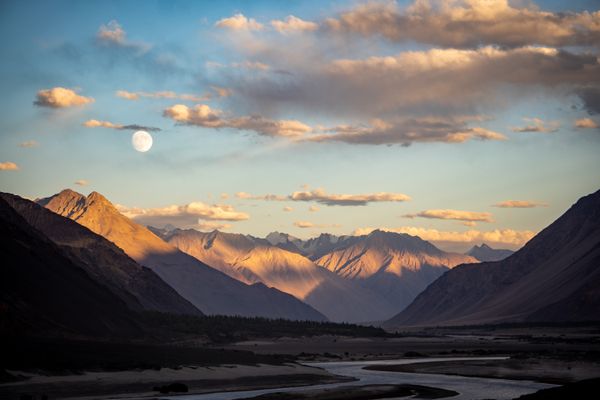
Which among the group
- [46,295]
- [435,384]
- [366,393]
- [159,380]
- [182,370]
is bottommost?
[435,384]

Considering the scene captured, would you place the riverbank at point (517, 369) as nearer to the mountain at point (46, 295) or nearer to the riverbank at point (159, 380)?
the riverbank at point (159, 380)

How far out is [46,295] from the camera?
414ft

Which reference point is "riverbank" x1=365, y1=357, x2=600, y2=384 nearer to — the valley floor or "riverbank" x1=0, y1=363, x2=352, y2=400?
the valley floor

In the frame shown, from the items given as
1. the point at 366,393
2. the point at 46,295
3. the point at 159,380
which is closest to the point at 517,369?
the point at 366,393

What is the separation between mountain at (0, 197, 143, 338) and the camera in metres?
113

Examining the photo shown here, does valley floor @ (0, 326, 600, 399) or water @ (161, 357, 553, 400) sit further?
water @ (161, 357, 553, 400)

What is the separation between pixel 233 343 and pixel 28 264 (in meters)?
54.4

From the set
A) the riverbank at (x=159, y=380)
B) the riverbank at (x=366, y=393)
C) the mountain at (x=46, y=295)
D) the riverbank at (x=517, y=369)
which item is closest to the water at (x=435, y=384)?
the riverbank at (x=366, y=393)

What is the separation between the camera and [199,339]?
6545 inches

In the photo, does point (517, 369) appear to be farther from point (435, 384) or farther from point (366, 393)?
point (366, 393)

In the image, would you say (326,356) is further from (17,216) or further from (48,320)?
(17,216)

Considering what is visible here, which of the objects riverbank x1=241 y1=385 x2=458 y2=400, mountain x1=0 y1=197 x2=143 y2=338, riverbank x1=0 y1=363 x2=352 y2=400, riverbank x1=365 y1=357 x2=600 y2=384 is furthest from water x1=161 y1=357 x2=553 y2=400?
mountain x1=0 y1=197 x2=143 y2=338

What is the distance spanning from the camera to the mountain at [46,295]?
370 ft

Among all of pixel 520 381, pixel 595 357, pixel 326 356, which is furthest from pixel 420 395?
pixel 326 356
